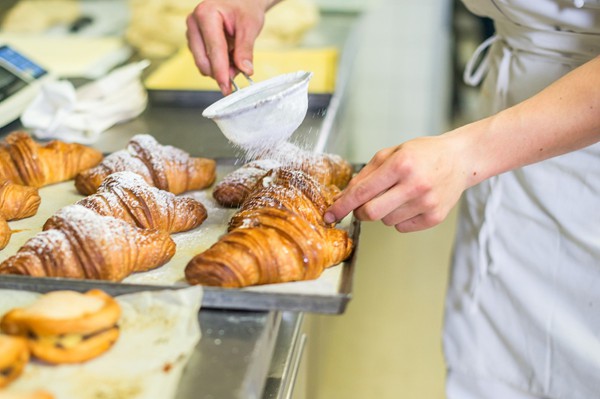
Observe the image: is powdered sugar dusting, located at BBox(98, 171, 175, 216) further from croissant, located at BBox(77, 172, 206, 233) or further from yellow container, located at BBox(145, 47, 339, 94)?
yellow container, located at BBox(145, 47, 339, 94)

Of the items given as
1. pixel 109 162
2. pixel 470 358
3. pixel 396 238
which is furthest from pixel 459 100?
pixel 109 162

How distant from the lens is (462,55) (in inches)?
200

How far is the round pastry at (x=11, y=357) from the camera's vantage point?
31.2 inches

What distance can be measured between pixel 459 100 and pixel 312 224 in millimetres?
3894

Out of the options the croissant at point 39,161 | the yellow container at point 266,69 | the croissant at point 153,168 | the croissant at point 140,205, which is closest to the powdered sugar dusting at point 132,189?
the croissant at point 140,205

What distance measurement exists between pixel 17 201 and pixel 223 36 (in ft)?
1.61

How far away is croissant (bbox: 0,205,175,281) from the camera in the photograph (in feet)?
3.30

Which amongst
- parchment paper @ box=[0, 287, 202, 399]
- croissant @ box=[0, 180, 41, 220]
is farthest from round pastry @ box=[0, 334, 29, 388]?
croissant @ box=[0, 180, 41, 220]

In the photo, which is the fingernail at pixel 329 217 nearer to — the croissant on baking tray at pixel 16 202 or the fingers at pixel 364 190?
the fingers at pixel 364 190

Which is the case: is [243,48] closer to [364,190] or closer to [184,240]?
[184,240]

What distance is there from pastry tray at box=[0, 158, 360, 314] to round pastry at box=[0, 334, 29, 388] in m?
0.16

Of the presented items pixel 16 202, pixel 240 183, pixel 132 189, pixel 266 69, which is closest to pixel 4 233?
pixel 16 202

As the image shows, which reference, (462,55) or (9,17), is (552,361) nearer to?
(9,17)

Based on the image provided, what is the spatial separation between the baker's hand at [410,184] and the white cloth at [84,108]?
2.97 feet
